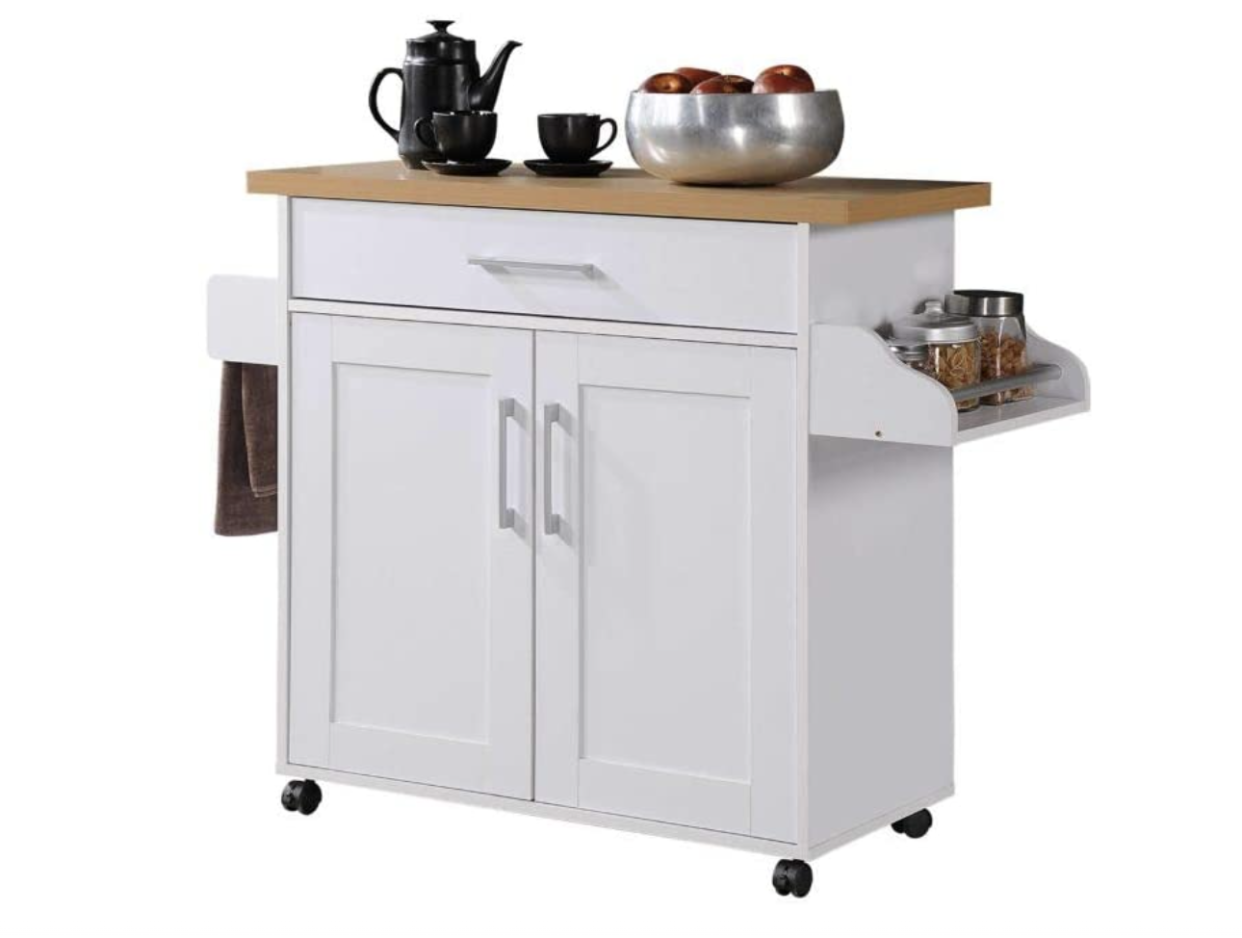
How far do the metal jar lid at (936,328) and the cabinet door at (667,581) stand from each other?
0.26m

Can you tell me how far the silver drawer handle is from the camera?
504cm

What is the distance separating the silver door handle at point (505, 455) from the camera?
516cm

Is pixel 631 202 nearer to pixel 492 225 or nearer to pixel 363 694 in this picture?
pixel 492 225

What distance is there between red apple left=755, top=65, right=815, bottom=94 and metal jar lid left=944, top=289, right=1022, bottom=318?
1.54 feet

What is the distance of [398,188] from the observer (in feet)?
17.1

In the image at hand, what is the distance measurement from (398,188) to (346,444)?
503 mm

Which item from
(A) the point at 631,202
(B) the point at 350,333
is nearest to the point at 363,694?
(B) the point at 350,333

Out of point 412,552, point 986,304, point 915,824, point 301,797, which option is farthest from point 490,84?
point 915,824

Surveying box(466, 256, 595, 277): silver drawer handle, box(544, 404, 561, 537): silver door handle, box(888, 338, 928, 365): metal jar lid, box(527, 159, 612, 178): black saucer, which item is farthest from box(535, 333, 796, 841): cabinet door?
box(527, 159, 612, 178): black saucer

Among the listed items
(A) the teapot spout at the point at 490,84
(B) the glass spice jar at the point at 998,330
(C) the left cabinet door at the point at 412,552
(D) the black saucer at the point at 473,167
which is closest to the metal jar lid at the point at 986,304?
(B) the glass spice jar at the point at 998,330

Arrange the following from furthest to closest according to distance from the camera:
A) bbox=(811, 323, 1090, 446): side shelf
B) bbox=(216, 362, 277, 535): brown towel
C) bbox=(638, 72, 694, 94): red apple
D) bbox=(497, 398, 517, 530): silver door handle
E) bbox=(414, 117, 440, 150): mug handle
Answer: bbox=(216, 362, 277, 535): brown towel
bbox=(414, 117, 440, 150): mug handle
bbox=(497, 398, 517, 530): silver door handle
bbox=(638, 72, 694, 94): red apple
bbox=(811, 323, 1090, 446): side shelf

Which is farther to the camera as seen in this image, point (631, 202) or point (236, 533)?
point (236, 533)

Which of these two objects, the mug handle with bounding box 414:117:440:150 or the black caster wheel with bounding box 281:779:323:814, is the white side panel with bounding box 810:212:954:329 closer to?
the mug handle with bounding box 414:117:440:150

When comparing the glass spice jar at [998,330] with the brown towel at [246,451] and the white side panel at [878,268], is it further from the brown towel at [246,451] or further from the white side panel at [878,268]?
the brown towel at [246,451]
